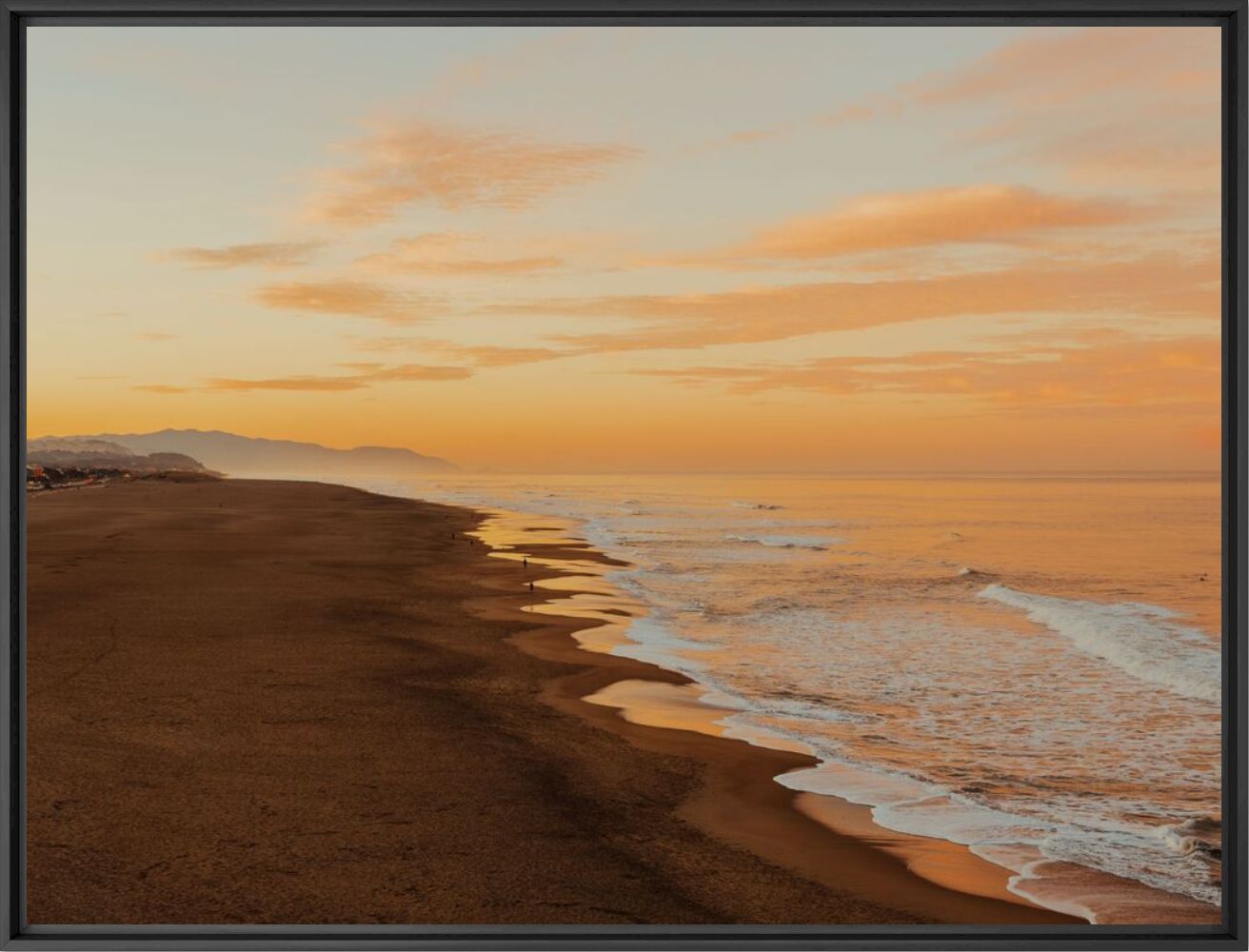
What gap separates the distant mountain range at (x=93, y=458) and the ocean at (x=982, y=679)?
41.1 meters

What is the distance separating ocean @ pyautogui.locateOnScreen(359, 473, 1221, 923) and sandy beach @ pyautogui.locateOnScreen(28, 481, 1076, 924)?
0.53 m

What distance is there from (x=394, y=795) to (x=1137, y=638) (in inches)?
356

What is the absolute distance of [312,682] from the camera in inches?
235

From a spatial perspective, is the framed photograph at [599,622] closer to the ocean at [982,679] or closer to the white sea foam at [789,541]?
the ocean at [982,679]

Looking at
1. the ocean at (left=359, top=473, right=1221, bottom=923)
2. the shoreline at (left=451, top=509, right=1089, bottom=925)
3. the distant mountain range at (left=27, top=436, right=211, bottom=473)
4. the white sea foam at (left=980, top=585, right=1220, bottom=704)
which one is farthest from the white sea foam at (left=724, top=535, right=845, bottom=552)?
the distant mountain range at (left=27, top=436, right=211, bottom=473)

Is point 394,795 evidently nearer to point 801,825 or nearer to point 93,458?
point 801,825

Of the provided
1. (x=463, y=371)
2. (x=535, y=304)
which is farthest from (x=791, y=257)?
(x=463, y=371)

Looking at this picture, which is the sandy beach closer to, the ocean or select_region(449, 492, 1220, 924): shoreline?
select_region(449, 492, 1220, 924): shoreline

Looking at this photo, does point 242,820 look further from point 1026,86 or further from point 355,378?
point 355,378

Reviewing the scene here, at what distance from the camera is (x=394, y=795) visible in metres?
4.02

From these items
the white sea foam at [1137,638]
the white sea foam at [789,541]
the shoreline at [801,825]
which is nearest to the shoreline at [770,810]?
the shoreline at [801,825]

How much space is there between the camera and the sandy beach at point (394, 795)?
3.20 meters

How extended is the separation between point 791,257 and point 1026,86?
344 inches

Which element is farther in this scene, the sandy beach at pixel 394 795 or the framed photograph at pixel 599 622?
the sandy beach at pixel 394 795
